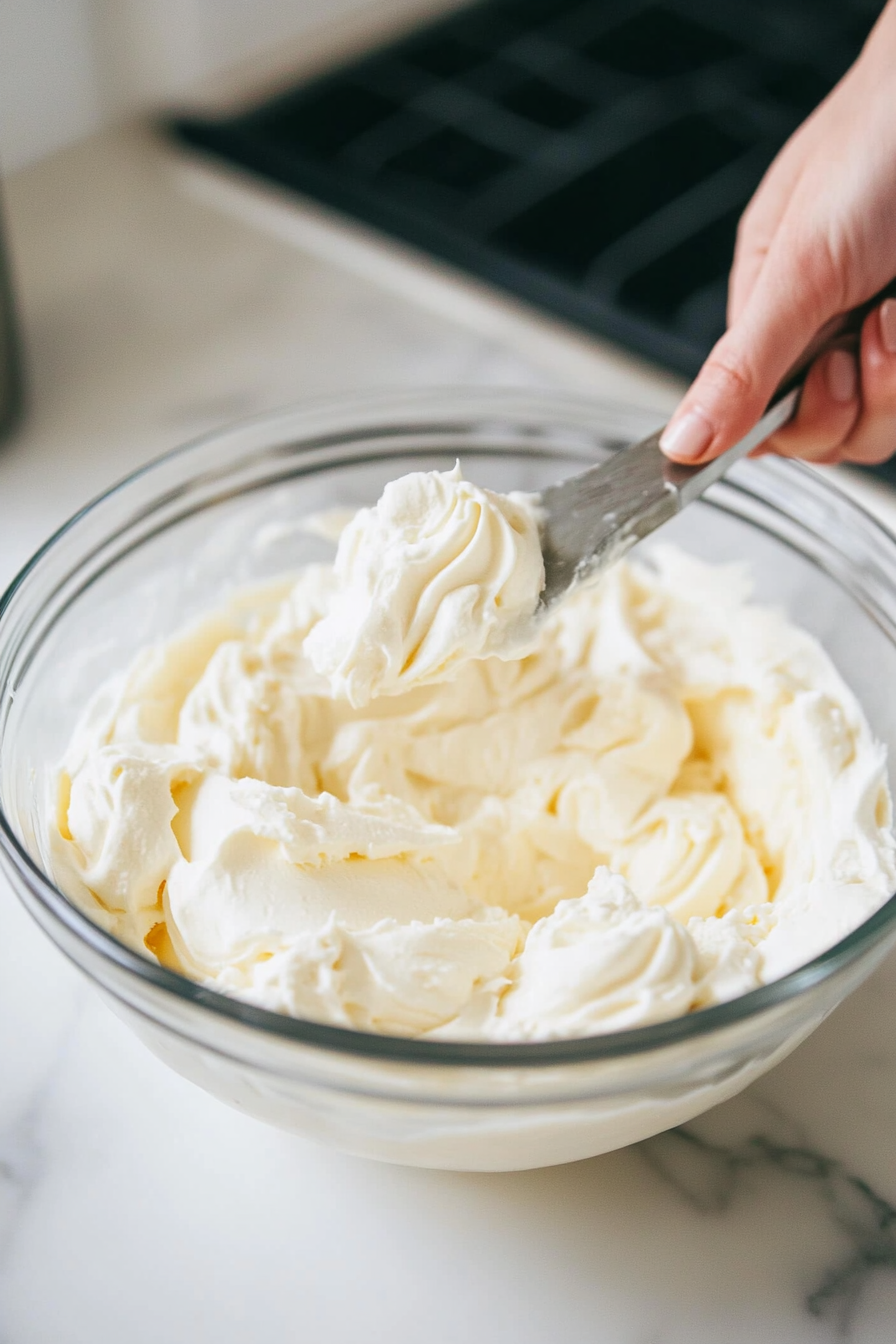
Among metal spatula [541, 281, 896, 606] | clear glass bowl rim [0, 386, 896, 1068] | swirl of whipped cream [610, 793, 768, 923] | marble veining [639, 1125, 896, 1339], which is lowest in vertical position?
marble veining [639, 1125, 896, 1339]

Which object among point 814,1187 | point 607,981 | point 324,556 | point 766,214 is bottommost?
point 814,1187

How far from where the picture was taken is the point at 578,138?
225cm

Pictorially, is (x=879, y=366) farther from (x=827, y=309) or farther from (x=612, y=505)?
(x=612, y=505)

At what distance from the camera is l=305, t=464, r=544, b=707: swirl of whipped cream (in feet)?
3.96

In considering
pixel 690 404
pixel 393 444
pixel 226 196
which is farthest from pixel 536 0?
pixel 690 404

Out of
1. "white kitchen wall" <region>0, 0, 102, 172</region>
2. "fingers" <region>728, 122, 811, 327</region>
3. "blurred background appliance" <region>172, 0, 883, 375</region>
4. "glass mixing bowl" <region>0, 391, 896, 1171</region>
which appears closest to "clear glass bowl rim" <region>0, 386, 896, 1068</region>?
"glass mixing bowl" <region>0, 391, 896, 1171</region>

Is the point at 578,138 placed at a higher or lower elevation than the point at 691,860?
higher

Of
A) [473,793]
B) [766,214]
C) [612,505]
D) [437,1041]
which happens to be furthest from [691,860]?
[766,214]

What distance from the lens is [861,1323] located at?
1021 millimetres

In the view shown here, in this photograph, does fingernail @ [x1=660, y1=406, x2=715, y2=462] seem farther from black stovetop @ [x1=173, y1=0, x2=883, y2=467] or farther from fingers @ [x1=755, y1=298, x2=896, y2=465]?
black stovetop @ [x1=173, y1=0, x2=883, y2=467]

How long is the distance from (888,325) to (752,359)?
0.70ft

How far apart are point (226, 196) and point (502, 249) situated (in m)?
0.55

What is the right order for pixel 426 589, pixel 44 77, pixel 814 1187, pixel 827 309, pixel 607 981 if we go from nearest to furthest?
pixel 607 981 → pixel 814 1187 → pixel 426 589 → pixel 827 309 → pixel 44 77

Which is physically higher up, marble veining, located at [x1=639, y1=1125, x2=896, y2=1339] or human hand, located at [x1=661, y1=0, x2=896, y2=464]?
human hand, located at [x1=661, y1=0, x2=896, y2=464]
